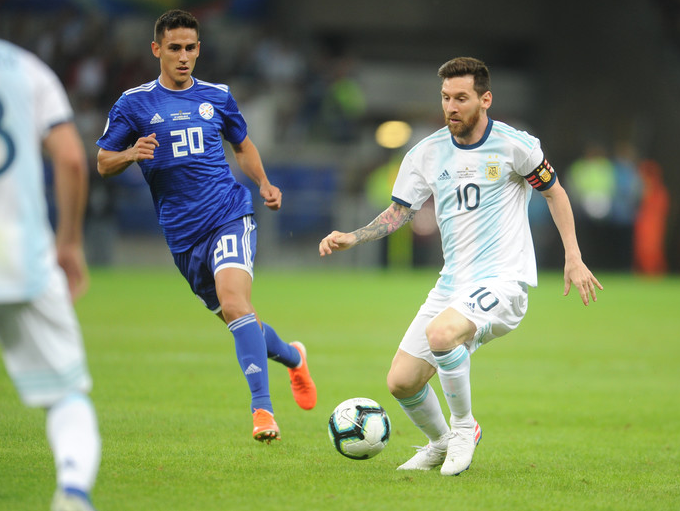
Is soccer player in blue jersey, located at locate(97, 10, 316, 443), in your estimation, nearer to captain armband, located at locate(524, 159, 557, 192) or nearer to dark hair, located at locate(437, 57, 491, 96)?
dark hair, located at locate(437, 57, 491, 96)

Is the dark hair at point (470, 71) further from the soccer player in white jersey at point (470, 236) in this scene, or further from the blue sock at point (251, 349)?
the blue sock at point (251, 349)

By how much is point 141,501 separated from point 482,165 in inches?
105

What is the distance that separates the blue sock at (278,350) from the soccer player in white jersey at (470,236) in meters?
1.42

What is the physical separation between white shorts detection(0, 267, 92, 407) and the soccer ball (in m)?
2.26

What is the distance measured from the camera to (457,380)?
216 inches

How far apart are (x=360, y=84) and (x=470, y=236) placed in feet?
80.8

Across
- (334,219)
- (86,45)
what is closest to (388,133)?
(334,219)

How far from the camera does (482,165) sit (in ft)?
19.2

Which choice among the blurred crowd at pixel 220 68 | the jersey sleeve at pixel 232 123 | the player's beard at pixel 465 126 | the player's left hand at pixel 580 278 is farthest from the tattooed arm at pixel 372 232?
the blurred crowd at pixel 220 68

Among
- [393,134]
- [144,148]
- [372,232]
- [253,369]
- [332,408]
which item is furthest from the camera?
[393,134]

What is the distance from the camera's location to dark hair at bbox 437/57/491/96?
5754 millimetres

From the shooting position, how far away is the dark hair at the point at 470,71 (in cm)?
575

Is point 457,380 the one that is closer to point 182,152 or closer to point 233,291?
point 233,291

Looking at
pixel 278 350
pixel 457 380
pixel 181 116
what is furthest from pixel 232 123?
pixel 457 380
